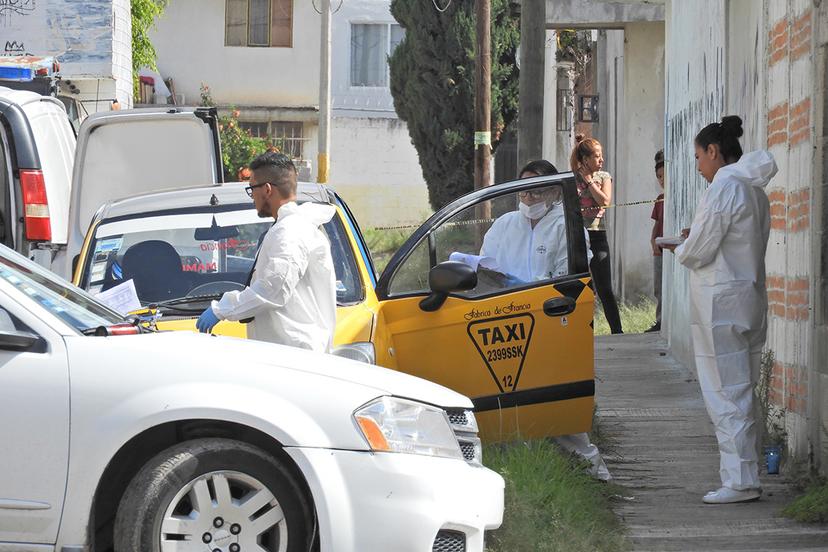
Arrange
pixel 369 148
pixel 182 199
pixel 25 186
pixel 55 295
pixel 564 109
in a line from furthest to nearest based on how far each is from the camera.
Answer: pixel 369 148 → pixel 564 109 → pixel 25 186 → pixel 182 199 → pixel 55 295

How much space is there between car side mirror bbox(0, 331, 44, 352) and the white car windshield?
20 centimetres

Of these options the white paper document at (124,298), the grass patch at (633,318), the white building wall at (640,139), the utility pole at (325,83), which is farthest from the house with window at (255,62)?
the white paper document at (124,298)

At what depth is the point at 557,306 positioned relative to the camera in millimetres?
7426

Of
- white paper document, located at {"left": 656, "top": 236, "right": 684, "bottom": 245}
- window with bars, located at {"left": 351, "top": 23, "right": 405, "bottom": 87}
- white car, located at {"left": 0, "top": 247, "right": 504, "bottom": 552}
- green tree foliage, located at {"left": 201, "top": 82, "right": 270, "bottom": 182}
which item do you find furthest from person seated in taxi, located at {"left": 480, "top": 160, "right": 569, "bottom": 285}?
window with bars, located at {"left": 351, "top": 23, "right": 405, "bottom": 87}

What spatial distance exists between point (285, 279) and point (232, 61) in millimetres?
28053

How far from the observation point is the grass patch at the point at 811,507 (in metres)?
6.96

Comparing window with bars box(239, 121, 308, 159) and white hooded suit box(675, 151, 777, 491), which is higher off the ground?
window with bars box(239, 121, 308, 159)

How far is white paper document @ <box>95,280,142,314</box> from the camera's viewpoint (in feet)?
22.5

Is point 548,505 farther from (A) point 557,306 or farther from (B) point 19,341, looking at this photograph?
(B) point 19,341

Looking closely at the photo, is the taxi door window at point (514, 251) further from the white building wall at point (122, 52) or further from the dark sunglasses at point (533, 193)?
the white building wall at point (122, 52)

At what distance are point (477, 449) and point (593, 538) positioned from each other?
1.30m

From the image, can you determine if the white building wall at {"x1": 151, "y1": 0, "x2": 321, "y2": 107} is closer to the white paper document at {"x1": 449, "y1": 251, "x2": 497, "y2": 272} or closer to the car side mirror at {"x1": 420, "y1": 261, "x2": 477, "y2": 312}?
the white paper document at {"x1": 449, "y1": 251, "x2": 497, "y2": 272}

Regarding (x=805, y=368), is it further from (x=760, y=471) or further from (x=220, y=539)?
(x=220, y=539)

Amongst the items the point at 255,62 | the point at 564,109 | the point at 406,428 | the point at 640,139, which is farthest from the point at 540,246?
the point at 255,62
